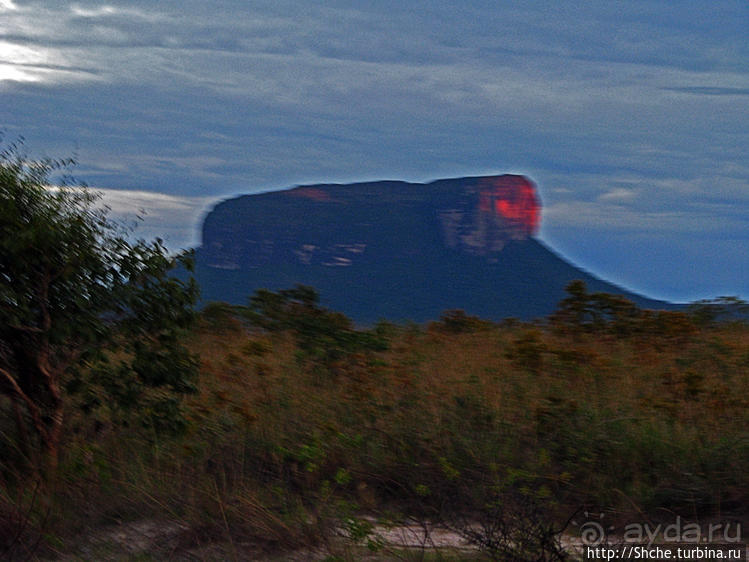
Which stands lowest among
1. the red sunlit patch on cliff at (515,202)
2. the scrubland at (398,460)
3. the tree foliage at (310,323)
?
the scrubland at (398,460)

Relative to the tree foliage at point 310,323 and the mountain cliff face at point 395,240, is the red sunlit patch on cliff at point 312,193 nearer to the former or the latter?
the mountain cliff face at point 395,240

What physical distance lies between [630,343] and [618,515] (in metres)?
6.20

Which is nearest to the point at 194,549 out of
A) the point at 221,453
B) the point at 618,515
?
the point at 221,453

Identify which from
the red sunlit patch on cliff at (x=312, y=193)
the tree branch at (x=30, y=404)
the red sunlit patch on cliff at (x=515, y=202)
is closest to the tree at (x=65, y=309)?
the tree branch at (x=30, y=404)

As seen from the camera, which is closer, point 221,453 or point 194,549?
point 194,549

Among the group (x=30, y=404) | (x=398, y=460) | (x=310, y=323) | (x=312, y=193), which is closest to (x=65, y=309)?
(x=30, y=404)

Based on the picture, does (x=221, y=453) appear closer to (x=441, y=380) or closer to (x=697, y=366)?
(x=441, y=380)

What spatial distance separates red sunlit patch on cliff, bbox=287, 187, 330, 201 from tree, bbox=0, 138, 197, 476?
63.4 m

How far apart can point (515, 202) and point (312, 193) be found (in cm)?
1792

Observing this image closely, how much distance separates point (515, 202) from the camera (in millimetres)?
66062

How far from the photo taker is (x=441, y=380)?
8555 mm

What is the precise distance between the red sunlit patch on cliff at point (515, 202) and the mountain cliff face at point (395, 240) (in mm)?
84

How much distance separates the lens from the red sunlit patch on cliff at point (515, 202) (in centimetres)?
6500

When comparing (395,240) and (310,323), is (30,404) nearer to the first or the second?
(310,323)
